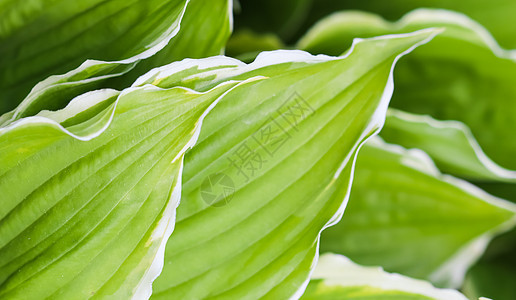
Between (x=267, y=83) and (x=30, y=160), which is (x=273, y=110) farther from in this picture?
(x=30, y=160)

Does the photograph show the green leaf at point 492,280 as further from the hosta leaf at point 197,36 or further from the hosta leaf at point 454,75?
the hosta leaf at point 197,36

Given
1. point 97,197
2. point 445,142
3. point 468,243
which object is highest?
point 97,197

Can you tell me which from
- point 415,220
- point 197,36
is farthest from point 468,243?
point 197,36

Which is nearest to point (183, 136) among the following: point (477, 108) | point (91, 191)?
point (91, 191)

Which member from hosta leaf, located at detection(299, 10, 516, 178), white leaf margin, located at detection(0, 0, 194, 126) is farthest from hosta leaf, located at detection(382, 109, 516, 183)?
white leaf margin, located at detection(0, 0, 194, 126)

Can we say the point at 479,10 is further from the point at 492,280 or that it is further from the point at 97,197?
the point at 97,197

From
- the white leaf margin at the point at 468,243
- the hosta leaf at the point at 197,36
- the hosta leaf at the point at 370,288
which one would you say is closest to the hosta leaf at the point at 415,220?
the white leaf margin at the point at 468,243
